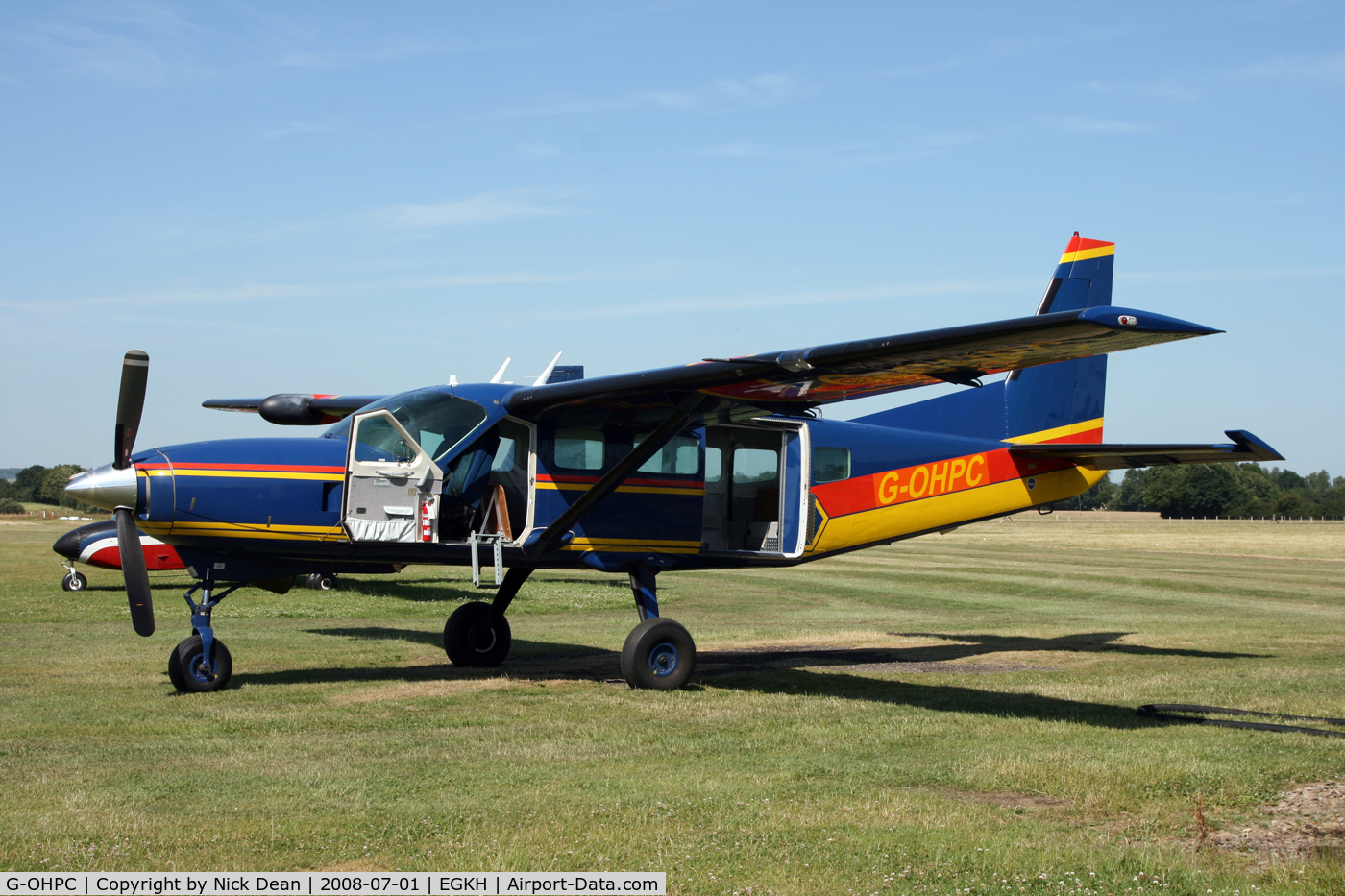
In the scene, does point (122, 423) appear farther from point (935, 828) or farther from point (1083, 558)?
point (1083, 558)

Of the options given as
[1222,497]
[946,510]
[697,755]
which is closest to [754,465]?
[946,510]

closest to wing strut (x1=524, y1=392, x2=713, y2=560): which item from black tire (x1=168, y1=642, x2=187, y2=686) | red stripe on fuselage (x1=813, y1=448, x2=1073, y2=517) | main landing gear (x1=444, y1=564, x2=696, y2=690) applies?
main landing gear (x1=444, y1=564, x2=696, y2=690)

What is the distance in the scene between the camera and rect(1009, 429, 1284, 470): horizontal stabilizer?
1414cm

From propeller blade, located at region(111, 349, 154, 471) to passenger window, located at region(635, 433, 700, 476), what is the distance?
205 inches

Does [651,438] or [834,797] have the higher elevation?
[651,438]

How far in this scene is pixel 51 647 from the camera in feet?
52.1

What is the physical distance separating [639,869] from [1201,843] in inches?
125

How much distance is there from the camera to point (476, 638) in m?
14.3

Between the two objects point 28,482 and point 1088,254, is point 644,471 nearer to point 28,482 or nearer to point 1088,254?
point 1088,254

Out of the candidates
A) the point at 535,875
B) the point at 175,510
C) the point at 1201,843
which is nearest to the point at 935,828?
the point at 1201,843

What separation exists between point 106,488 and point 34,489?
175840 millimetres

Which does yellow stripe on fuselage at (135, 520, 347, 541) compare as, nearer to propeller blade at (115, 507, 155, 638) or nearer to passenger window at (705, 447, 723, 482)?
propeller blade at (115, 507, 155, 638)
